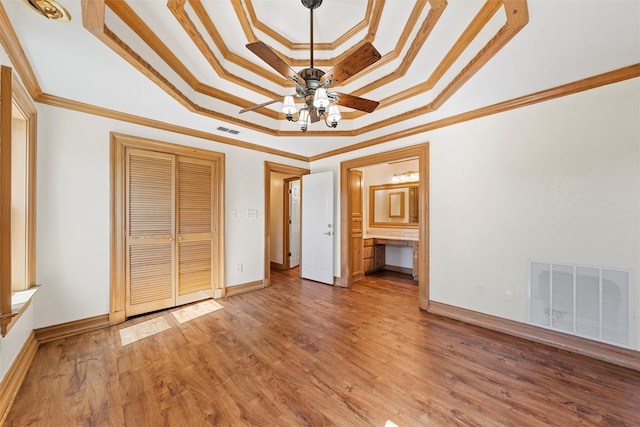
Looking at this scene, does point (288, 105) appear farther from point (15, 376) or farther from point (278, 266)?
point (278, 266)

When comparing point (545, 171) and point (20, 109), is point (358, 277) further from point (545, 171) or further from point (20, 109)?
point (20, 109)

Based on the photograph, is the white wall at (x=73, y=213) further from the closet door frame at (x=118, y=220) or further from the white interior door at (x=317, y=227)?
the white interior door at (x=317, y=227)

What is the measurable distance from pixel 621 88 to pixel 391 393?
3.02 m

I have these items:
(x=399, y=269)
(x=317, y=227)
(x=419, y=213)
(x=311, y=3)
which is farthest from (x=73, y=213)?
(x=399, y=269)

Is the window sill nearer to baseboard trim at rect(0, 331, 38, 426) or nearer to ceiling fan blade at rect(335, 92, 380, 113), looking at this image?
baseboard trim at rect(0, 331, 38, 426)

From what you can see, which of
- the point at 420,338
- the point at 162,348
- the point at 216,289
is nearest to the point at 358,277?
the point at 420,338

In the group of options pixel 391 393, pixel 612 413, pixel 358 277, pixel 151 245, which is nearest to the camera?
pixel 612 413

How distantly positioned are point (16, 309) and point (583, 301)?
4498 mm

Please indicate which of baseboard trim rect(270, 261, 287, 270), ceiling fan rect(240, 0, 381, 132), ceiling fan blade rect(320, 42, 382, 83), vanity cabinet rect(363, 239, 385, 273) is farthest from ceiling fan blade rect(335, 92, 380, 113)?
baseboard trim rect(270, 261, 287, 270)

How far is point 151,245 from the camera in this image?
117 inches

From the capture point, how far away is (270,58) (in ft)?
5.22

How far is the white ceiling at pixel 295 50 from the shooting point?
61.7 inches

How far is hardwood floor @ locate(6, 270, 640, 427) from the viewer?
148 centimetres

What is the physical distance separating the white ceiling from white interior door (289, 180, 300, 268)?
118 inches
